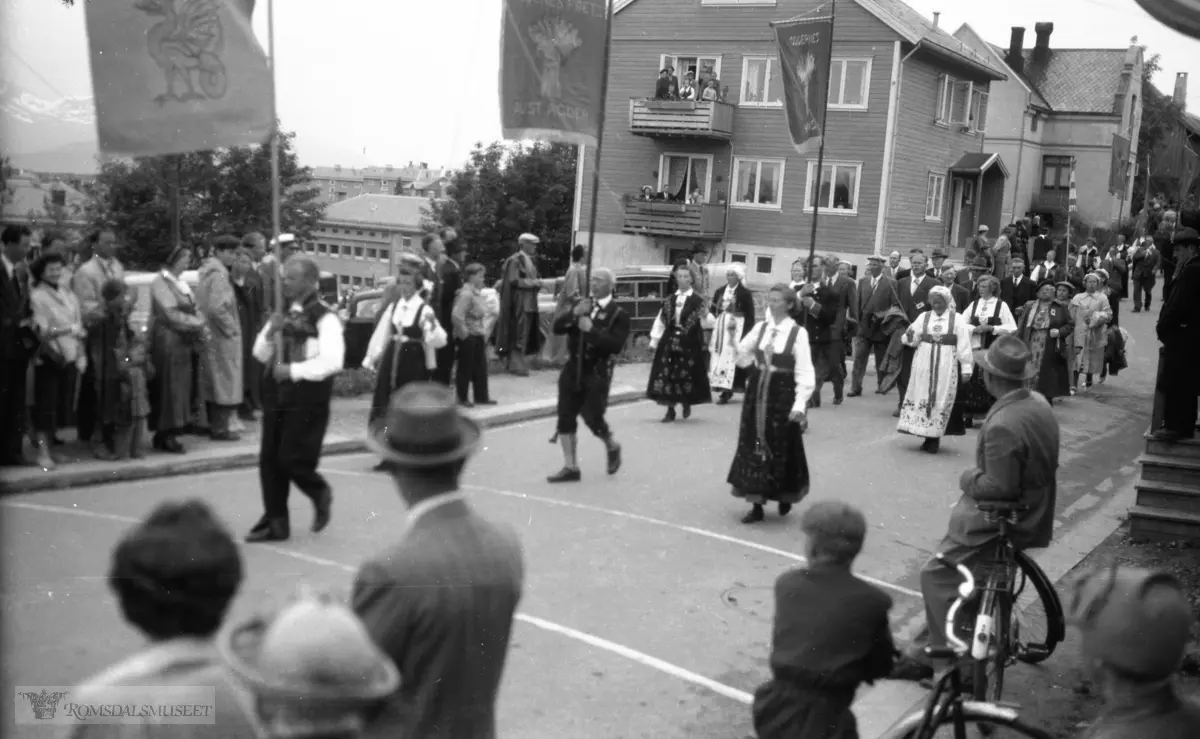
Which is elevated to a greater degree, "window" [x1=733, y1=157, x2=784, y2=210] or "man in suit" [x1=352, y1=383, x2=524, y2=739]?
"window" [x1=733, y1=157, x2=784, y2=210]

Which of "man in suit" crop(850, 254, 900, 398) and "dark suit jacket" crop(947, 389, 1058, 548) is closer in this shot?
"dark suit jacket" crop(947, 389, 1058, 548)

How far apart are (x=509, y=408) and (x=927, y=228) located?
17.7m

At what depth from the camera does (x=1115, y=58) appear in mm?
6688

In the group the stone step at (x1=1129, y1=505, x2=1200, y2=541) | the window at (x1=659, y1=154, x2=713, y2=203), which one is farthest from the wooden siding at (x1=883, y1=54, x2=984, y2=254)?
the window at (x1=659, y1=154, x2=713, y2=203)

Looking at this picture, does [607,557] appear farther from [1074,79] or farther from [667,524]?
[1074,79]

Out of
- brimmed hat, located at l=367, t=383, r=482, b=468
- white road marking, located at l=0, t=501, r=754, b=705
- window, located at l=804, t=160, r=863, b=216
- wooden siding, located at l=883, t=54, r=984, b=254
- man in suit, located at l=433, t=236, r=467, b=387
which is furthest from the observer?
window, located at l=804, t=160, r=863, b=216

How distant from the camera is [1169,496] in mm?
8359

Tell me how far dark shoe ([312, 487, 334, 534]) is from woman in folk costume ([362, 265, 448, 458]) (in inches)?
58.2

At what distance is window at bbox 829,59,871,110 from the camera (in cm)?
1059

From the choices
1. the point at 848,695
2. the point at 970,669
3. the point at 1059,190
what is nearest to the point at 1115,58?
the point at 1059,190

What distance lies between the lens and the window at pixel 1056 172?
333 inches

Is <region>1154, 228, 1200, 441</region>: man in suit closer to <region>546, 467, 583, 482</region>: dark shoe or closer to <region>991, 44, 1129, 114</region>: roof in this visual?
<region>991, 44, 1129, 114</region>: roof

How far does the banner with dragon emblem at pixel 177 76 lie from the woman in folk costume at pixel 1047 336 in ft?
43.3

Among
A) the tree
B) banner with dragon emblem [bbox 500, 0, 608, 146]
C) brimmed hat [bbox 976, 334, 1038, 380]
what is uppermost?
banner with dragon emblem [bbox 500, 0, 608, 146]
